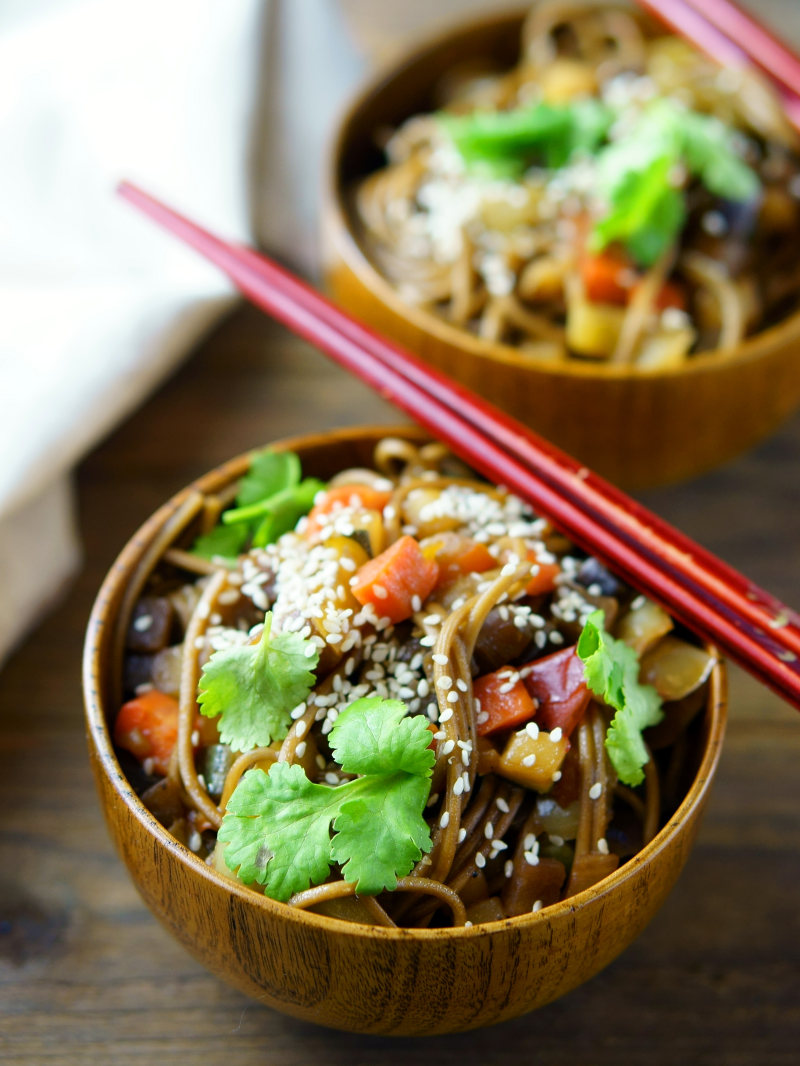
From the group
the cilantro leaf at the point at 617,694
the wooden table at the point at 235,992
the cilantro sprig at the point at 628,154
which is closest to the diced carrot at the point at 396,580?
the cilantro leaf at the point at 617,694

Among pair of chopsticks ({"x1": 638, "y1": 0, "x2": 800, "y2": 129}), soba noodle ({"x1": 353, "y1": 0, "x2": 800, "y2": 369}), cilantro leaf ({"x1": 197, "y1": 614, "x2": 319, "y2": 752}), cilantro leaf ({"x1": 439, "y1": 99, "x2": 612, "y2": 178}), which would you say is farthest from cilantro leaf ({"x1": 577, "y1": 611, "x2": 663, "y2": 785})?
pair of chopsticks ({"x1": 638, "y1": 0, "x2": 800, "y2": 129})

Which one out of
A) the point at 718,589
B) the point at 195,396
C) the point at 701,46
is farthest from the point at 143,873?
the point at 701,46

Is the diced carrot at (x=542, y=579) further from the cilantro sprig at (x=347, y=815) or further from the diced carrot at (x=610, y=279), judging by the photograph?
the diced carrot at (x=610, y=279)

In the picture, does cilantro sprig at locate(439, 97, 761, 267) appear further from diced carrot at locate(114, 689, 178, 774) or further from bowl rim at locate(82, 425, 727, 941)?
diced carrot at locate(114, 689, 178, 774)

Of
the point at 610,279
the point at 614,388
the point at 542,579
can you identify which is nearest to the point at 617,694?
the point at 542,579

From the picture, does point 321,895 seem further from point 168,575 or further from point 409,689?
point 168,575
